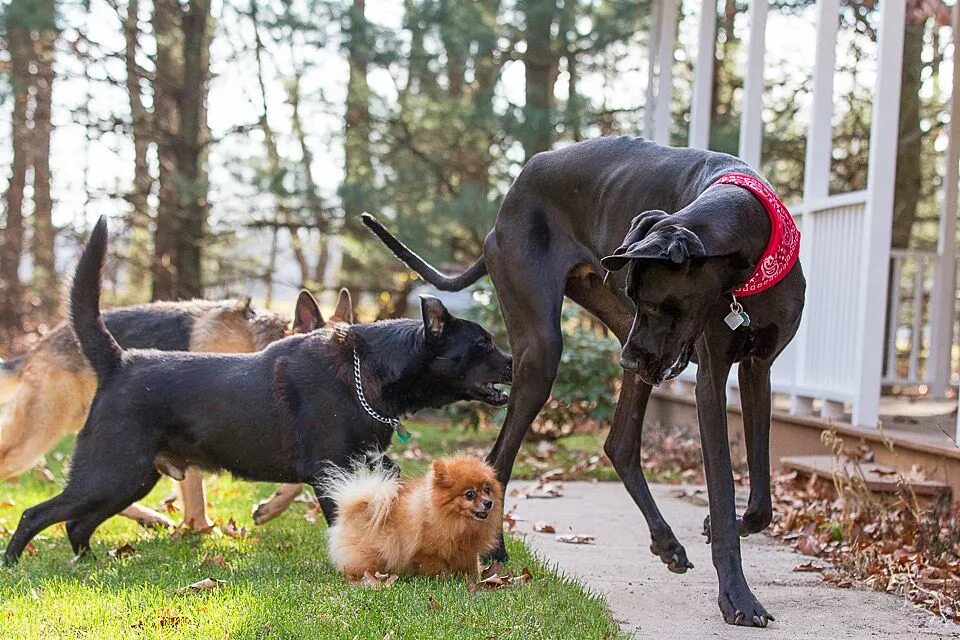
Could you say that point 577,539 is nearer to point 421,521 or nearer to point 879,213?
point 421,521

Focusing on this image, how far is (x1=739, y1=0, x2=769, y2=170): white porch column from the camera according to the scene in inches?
341

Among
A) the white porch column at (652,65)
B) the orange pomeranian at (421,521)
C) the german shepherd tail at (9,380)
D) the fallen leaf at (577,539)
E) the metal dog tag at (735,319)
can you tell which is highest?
the white porch column at (652,65)

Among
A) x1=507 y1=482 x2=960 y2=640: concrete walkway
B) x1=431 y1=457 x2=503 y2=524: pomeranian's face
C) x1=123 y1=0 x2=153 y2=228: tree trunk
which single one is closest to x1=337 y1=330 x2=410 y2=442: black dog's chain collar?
x1=431 y1=457 x2=503 y2=524: pomeranian's face

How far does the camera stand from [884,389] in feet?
36.1

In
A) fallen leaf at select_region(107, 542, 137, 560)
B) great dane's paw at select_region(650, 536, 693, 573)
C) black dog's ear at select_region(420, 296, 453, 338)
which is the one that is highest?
black dog's ear at select_region(420, 296, 453, 338)

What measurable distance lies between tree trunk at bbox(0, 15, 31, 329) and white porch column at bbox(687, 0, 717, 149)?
27.8 feet

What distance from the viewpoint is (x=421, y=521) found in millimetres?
4309

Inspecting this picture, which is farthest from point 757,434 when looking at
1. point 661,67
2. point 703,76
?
point 661,67

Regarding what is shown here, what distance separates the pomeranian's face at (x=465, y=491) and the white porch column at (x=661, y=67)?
6870 millimetres

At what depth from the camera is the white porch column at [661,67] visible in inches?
424

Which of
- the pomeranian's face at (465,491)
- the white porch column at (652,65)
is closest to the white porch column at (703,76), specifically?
the white porch column at (652,65)

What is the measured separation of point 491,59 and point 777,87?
3634 mm

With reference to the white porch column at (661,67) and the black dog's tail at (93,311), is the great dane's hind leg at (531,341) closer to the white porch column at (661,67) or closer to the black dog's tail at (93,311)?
the black dog's tail at (93,311)

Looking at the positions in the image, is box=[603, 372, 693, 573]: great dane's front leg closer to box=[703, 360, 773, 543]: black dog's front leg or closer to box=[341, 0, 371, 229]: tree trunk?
box=[703, 360, 773, 543]: black dog's front leg
